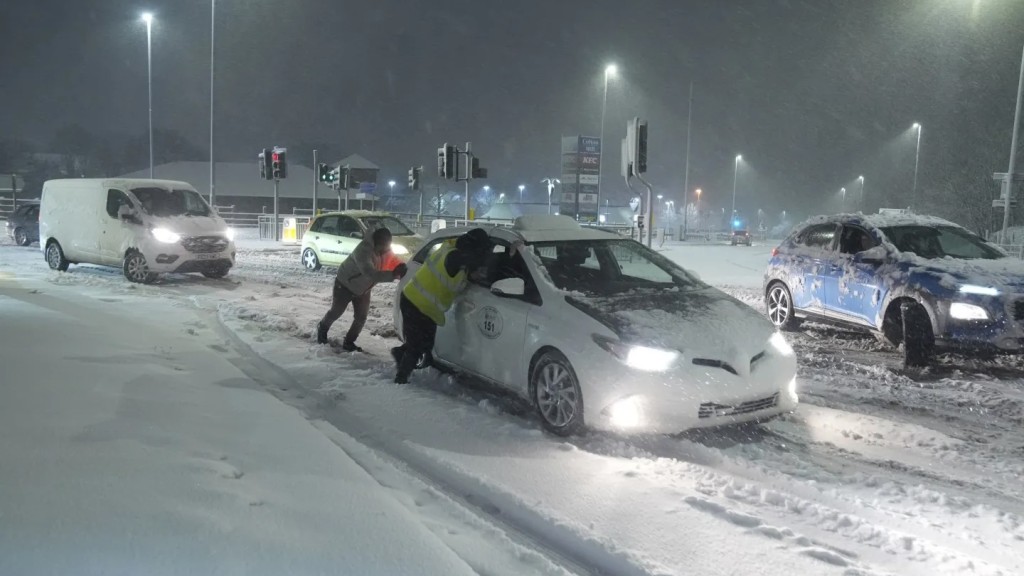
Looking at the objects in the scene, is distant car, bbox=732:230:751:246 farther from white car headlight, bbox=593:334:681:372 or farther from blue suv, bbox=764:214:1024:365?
white car headlight, bbox=593:334:681:372

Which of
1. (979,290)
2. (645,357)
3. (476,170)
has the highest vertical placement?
(476,170)

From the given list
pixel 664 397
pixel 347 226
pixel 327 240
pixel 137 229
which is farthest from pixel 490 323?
pixel 327 240

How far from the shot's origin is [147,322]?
9625mm

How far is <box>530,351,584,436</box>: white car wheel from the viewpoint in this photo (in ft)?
17.9

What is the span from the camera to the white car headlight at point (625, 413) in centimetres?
518

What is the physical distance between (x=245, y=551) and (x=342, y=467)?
126cm

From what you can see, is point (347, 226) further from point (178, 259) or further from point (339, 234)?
point (178, 259)

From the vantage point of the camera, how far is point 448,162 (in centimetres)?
2070

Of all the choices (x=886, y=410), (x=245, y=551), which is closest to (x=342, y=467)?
(x=245, y=551)

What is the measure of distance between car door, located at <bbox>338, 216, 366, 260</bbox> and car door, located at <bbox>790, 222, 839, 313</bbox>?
1082 cm

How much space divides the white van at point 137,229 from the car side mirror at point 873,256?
12003 millimetres

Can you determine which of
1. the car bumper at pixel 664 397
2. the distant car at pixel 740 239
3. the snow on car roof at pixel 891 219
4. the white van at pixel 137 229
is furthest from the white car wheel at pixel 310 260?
the distant car at pixel 740 239

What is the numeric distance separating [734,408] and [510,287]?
1.98 m

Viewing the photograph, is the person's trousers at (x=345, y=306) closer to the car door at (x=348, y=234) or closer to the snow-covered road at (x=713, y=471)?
the snow-covered road at (x=713, y=471)
